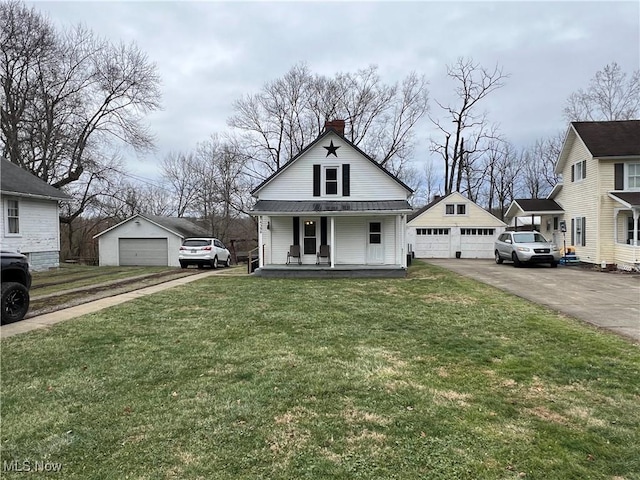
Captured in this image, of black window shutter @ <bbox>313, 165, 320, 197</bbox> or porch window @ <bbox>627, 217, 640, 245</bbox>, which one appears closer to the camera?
black window shutter @ <bbox>313, 165, 320, 197</bbox>

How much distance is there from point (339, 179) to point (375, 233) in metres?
2.80

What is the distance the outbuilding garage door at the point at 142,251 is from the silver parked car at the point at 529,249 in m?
22.3

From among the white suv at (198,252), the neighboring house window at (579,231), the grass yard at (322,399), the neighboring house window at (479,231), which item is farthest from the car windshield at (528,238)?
the white suv at (198,252)

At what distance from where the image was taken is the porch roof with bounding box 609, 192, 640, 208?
16.8m

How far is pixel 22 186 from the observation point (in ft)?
55.8

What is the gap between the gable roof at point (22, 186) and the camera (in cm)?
1603

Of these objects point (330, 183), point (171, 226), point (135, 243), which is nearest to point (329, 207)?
point (330, 183)

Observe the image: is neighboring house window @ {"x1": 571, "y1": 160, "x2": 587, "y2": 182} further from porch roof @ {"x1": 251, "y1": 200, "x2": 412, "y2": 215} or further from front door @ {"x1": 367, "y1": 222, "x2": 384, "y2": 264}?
front door @ {"x1": 367, "y1": 222, "x2": 384, "y2": 264}

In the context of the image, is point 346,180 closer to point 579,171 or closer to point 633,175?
point 579,171

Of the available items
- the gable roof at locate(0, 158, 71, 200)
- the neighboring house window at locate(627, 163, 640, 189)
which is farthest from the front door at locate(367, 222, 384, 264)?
the gable roof at locate(0, 158, 71, 200)

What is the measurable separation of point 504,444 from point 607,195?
19731 millimetres

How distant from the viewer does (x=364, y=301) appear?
9664 mm

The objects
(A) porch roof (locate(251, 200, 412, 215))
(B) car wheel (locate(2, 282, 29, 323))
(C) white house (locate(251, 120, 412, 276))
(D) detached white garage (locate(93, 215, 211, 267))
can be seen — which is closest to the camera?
(B) car wheel (locate(2, 282, 29, 323))

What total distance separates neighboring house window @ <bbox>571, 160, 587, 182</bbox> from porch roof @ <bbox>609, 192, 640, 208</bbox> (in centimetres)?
209
